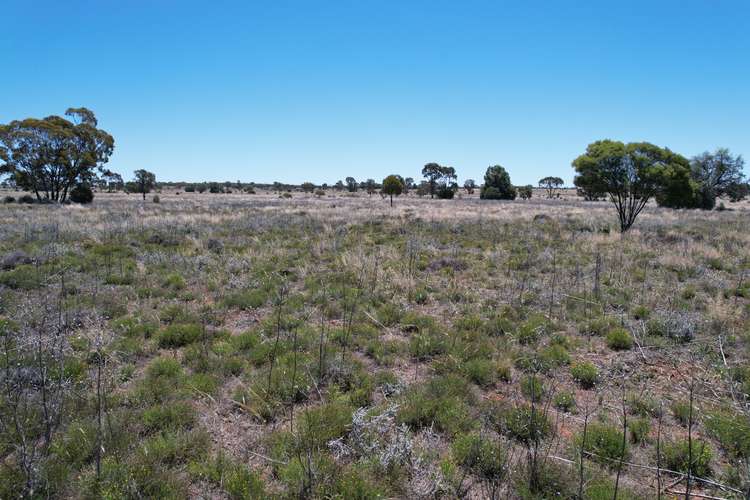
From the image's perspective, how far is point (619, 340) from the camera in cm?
604

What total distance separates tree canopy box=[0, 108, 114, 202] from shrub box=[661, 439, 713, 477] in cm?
4792

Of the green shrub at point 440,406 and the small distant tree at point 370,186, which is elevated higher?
the small distant tree at point 370,186

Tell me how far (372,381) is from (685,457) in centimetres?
316

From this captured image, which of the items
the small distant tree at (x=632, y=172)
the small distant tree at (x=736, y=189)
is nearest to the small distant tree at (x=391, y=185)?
the small distant tree at (x=632, y=172)

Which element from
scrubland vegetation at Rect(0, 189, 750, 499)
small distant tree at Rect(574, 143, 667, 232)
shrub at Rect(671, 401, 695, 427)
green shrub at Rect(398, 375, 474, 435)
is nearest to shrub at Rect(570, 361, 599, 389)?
scrubland vegetation at Rect(0, 189, 750, 499)

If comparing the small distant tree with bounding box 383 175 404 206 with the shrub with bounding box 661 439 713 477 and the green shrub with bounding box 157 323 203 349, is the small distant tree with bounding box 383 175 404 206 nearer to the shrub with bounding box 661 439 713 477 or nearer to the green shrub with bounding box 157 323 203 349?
the green shrub with bounding box 157 323 203 349

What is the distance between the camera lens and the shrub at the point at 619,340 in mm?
5984

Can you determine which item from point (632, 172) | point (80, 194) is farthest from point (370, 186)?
point (632, 172)

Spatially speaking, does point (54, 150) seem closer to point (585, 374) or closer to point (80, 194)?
point (80, 194)

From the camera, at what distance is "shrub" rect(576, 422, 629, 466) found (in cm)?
356

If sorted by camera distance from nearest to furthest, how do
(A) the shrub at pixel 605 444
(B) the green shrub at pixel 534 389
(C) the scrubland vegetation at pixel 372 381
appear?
(C) the scrubland vegetation at pixel 372 381, (A) the shrub at pixel 605 444, (B) the green shrub at pixel 534 389

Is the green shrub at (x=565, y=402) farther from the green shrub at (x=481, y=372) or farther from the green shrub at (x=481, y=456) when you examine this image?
the green shrub at (x=481, y=456)

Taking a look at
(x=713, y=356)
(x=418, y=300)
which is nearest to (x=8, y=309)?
(x=418, y=300)

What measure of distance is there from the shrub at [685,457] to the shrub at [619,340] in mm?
2390
